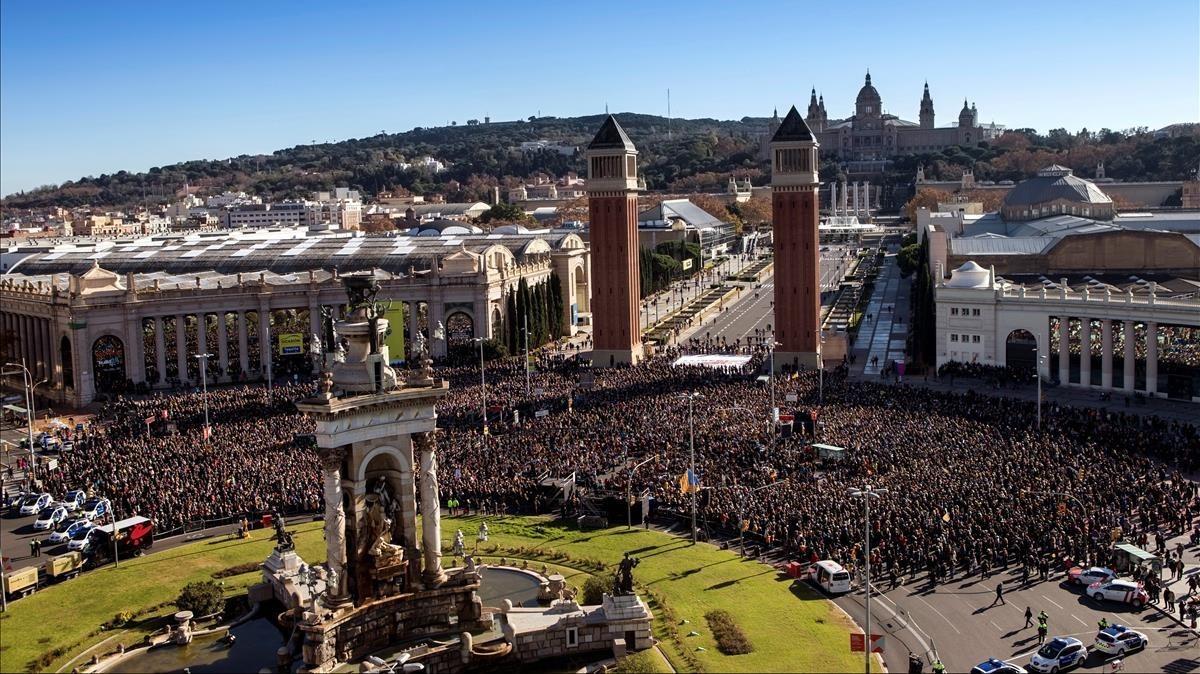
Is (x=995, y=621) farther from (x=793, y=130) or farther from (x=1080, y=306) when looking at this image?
(x=793, y=130)

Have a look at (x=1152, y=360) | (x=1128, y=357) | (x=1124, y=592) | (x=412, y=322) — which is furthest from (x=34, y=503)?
(x=1152, y=360)

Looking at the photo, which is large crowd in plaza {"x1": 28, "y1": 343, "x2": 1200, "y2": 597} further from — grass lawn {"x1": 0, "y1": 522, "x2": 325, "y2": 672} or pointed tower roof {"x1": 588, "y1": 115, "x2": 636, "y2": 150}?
pointed tower roof {"x1": 588, "y1": 115, "x2": 636, "y2": 150}

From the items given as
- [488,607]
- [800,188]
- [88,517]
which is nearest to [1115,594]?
[488,607]

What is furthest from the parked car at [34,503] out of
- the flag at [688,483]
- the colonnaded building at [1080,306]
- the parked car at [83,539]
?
the colonnaded building at [1080,306]

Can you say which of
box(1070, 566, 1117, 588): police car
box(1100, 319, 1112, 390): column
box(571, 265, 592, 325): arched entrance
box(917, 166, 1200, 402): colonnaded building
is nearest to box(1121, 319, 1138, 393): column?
box(917, 166, 1200, 402): colonnaded building

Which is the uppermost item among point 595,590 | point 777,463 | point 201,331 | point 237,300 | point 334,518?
point 237,300

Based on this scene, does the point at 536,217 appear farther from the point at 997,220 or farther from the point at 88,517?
the point at 88,517
